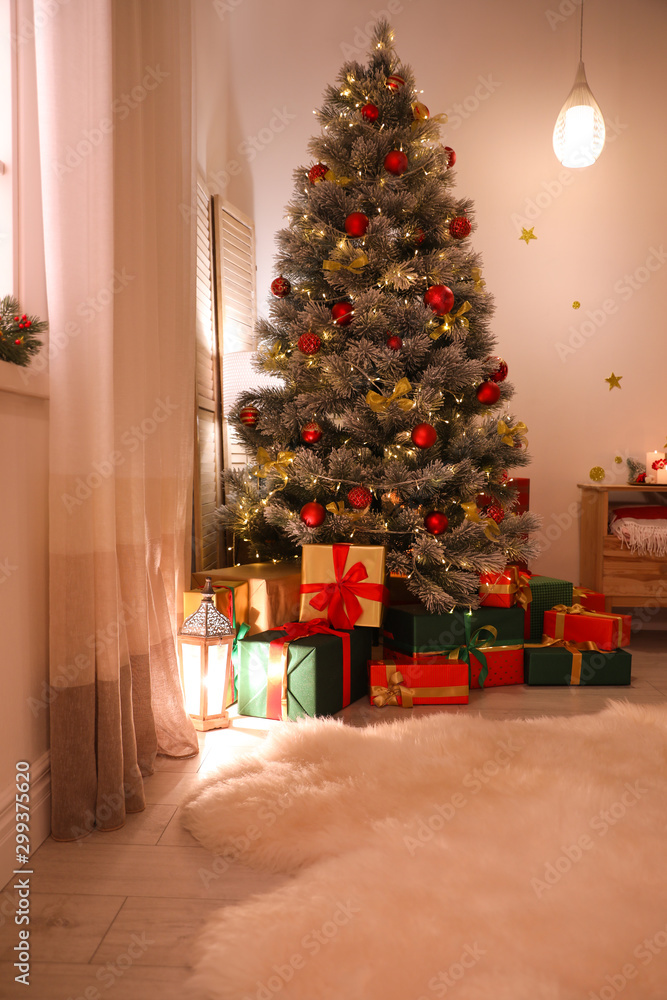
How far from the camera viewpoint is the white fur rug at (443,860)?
882 mm

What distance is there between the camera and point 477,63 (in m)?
3.25

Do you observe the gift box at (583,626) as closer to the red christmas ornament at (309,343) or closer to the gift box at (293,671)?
the gift box at (293,671)

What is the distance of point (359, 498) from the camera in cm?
214

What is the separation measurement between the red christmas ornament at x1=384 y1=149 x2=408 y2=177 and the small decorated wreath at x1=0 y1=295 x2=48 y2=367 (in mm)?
1452

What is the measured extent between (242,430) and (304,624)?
0.81 meters

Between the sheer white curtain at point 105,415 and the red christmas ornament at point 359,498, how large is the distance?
0.69 m

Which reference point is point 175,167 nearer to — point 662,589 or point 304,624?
point 304,624

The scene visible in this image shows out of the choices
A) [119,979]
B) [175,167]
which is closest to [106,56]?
[175,167]

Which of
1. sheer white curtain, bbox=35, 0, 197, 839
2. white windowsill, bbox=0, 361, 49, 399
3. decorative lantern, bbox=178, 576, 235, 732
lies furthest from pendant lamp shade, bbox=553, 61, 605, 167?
white windowsill, bbox=0, 361, 49, 399

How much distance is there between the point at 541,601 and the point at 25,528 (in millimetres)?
1891

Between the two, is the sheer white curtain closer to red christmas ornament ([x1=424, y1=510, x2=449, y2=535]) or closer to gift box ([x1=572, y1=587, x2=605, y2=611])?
red christmas ornament ([x1=424, y1=510, x2=449, y2=535])

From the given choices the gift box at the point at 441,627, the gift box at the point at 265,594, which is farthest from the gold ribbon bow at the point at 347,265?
the gift box at the point at 441,627

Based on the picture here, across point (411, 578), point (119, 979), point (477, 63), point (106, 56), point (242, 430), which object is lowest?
point (119, 979)

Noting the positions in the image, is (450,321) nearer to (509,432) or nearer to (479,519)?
(509,432)
